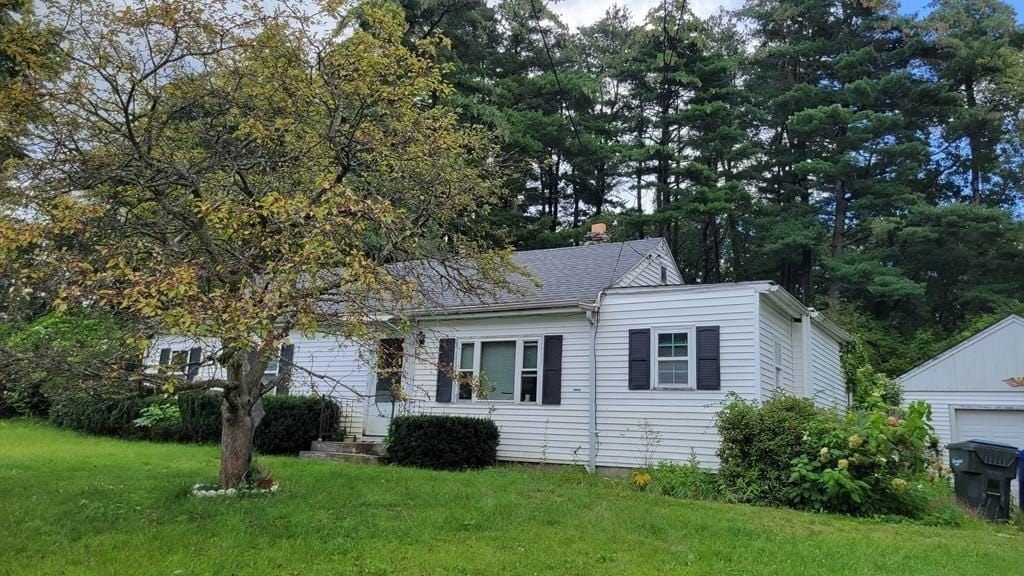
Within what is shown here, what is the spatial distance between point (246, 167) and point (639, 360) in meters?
6.70

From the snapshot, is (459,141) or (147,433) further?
(147,433)

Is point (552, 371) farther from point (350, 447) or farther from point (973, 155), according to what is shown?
point (973, 155)

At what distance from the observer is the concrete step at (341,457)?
11.5 m

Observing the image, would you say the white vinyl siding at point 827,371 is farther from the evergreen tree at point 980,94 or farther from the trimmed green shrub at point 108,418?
the evergreen tree at point 980,94

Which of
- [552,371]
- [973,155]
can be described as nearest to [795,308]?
[552,371]

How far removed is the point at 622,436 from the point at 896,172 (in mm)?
20279

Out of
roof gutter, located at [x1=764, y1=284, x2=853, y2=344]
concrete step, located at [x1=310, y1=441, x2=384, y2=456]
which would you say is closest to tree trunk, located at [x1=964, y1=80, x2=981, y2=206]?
roof gutter, located at [x1=764, y1=284, x2=853, y2=344]

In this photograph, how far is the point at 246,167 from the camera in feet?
23.7

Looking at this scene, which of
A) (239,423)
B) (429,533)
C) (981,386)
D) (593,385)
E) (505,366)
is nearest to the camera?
(429,533)

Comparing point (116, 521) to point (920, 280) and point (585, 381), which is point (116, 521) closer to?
point (585, 381)

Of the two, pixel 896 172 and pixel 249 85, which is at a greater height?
pixel 896 172

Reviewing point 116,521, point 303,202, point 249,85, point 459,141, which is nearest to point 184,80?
point 249,85

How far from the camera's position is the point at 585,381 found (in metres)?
11.3

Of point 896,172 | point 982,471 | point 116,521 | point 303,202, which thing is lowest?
point 116,521
